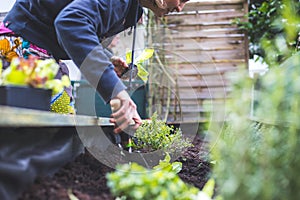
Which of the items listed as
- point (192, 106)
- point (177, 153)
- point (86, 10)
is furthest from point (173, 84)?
point (86, 10)

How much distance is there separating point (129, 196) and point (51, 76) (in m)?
0.34

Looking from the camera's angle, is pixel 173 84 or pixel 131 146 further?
pixel 173 84

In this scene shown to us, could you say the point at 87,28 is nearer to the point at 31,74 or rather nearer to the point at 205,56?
the point at 31,74

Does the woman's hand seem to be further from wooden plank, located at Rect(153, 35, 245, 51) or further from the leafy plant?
wooden plank, located at Rect(153, 35, 245, 51)

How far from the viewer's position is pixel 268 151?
0.76 m

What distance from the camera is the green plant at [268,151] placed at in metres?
0.72

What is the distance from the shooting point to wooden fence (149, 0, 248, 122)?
179 inches

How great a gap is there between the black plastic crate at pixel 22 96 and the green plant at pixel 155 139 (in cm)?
90

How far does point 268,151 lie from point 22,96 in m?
0.55

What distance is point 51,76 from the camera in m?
0.95

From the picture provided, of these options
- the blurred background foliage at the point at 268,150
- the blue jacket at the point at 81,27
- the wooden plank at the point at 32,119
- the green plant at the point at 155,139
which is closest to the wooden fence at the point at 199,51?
the green plant at the point at 155,139

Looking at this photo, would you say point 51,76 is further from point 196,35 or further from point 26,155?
point 196,35

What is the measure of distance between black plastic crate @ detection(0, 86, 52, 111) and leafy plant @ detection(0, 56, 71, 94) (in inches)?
0.5

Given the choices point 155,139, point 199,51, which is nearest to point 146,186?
point 155,139
